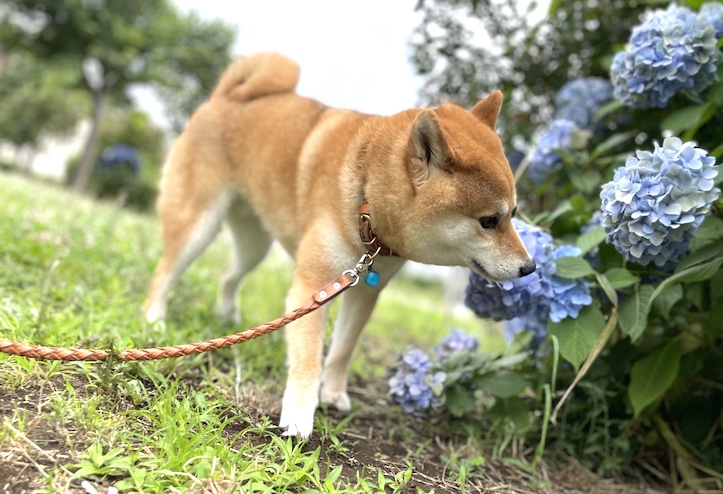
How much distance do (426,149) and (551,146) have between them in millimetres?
1371

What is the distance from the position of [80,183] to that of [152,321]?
1758cm

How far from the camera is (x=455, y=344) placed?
316 centimetres

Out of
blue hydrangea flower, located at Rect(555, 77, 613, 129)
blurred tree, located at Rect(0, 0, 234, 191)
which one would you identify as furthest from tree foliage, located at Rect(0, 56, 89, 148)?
blue hydrangea flower, located at Rect(555, 77, 613, 129)

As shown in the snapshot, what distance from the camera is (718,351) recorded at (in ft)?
8.79

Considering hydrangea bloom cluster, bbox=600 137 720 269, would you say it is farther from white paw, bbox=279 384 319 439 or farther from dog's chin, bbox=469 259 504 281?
white paw, bbox=279 384 319 439

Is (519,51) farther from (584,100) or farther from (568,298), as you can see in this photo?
(568,298)

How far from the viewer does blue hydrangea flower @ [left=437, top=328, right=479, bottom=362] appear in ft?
10.3

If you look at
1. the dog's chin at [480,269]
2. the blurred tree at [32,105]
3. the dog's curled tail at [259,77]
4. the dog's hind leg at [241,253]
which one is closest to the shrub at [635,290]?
the dog's chin at [480,269]

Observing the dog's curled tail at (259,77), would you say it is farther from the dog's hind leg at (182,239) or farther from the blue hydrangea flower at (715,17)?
the blue hydrangea flower at (715,17)

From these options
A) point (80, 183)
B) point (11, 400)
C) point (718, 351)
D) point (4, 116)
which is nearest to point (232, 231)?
point (11, 400)

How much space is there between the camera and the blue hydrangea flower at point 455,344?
3125 millimetres

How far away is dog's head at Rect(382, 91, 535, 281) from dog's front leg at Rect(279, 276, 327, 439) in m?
0.53

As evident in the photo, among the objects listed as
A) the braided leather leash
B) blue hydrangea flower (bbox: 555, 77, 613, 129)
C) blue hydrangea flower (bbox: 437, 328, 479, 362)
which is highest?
blue hydrangea flower (bbox: 555, 77, 613, 129)

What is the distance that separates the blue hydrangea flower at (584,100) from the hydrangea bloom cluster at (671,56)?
0.82 metres
